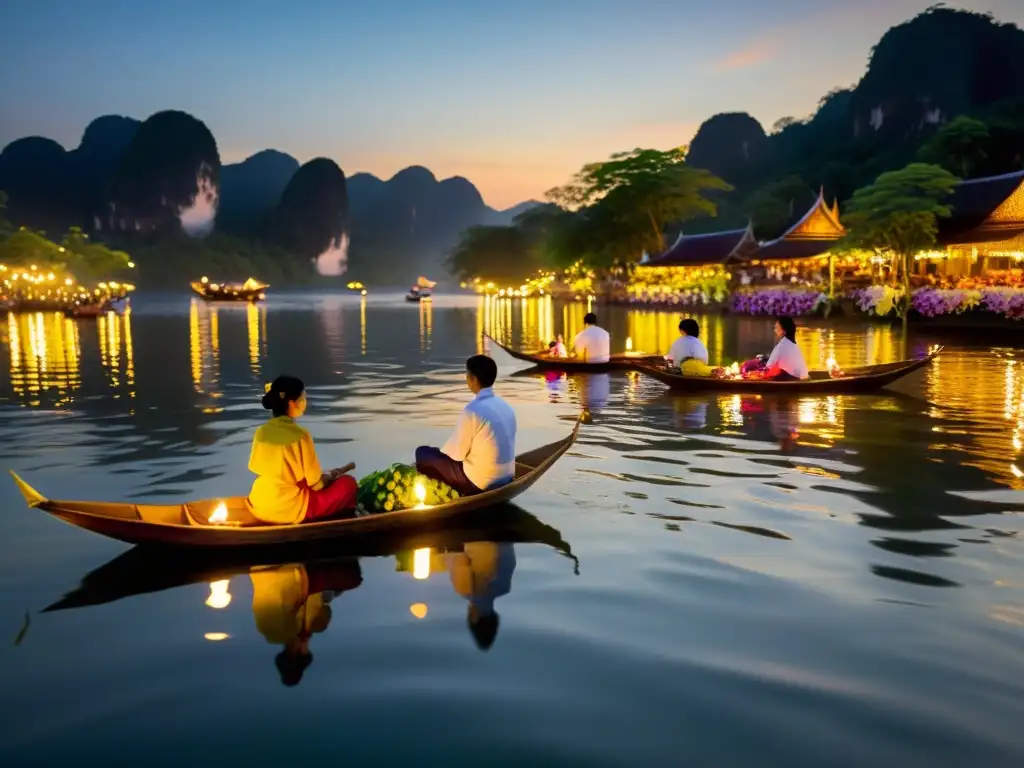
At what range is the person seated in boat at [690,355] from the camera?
15.1 metres

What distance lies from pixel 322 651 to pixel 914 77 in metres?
111

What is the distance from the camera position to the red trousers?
6426 mm

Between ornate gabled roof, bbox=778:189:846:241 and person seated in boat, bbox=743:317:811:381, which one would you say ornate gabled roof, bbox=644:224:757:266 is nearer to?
ornate gabled roof, bbox=778:189:846:241

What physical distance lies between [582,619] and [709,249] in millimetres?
52622

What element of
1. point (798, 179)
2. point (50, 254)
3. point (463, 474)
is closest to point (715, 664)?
point (463, 474)

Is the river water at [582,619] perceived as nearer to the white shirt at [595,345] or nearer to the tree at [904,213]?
the white shirt at [595,345]

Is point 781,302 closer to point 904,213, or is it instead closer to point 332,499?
point 904,213

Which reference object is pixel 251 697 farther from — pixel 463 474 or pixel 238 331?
→ pixel 238 331

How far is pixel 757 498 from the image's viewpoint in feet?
26.9

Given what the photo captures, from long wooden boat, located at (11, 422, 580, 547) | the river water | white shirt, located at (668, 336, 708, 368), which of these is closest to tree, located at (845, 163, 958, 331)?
white shirt, located at (668, 336, 708, 368)

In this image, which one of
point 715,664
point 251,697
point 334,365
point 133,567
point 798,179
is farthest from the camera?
point 798,179

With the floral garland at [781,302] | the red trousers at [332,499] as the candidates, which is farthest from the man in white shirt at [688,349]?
the floral garland at [781,302]

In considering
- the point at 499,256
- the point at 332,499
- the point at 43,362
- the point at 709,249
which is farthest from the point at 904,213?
the point at 499,256

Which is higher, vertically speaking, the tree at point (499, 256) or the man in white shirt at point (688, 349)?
the tree at point (499, 256)
